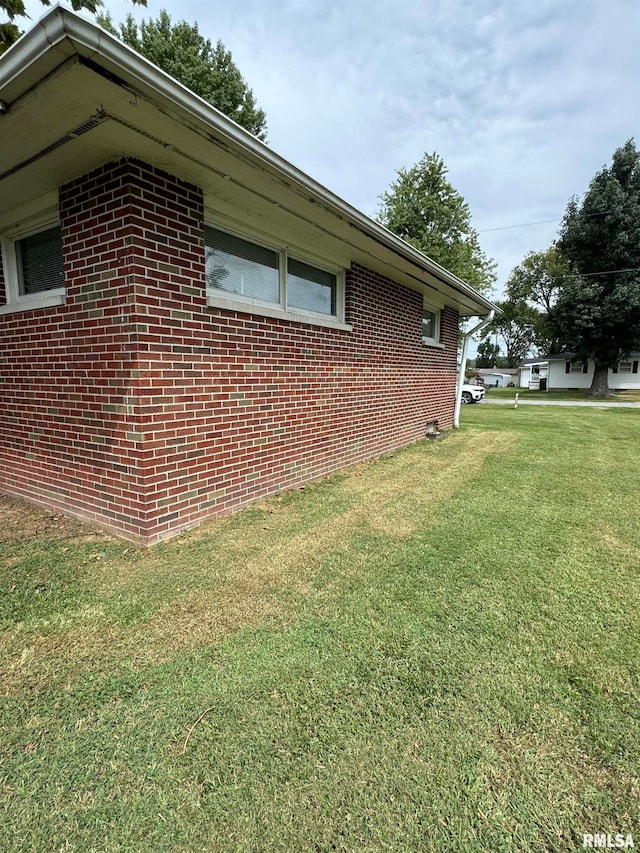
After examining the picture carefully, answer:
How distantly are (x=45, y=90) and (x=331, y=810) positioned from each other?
329cm

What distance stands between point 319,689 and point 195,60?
75.0 feet

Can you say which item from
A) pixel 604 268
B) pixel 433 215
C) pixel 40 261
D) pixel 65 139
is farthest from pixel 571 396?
pixel 65 139

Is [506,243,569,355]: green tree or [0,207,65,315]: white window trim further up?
[506,243,569,355]: green tree

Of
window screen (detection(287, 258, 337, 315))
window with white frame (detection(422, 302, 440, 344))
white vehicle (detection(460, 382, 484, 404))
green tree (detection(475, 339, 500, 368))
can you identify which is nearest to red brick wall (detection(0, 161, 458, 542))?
window screen (detection(287, 258, 337, 315))

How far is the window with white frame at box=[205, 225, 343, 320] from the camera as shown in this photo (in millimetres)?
3490

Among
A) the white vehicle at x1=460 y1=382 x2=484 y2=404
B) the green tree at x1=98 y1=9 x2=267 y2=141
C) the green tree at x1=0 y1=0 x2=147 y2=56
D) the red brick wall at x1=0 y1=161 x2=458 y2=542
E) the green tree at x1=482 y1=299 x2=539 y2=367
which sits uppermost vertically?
the green tree at x1=98 y1=9 x2=267 y2=141

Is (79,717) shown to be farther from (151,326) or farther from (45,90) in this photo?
(45,90)

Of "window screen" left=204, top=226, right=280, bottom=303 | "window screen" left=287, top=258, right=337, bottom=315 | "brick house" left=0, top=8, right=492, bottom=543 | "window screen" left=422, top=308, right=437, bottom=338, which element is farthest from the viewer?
"window screen" left=422, top=308, right=437, bottom=338

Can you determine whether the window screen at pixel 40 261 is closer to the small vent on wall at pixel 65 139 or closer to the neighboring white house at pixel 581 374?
the small vent on wall at pixel 65 139

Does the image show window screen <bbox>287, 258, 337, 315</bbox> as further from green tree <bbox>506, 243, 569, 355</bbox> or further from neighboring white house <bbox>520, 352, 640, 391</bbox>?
green tree <bbox>506, 243, 569, 355</bbox>

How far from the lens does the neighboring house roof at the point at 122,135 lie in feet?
5.81

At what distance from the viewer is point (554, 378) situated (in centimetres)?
3206

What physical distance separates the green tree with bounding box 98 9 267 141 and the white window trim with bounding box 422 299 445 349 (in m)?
14.7

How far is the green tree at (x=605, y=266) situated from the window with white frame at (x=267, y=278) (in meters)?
21.8
